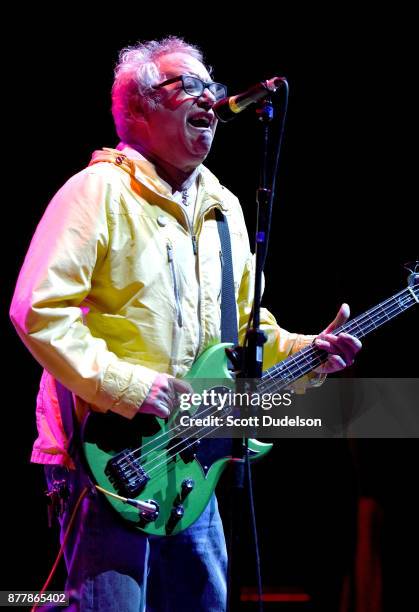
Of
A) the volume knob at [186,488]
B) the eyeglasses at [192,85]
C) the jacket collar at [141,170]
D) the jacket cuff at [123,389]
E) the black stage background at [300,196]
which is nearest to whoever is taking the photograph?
the jacket cuff at [123,389]

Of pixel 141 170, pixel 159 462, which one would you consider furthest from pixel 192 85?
pixel 159 462

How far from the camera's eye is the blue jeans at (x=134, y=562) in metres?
2.14

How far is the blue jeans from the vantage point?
2.14m

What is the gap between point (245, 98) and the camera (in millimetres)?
2131

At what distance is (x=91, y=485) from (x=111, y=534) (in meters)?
0.16

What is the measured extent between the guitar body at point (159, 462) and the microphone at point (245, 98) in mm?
736

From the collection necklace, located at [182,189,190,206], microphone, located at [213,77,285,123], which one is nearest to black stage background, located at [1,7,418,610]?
necklace, located at [182,189,190,206]

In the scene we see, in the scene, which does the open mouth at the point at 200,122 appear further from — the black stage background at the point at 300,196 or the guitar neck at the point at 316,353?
the black stage background at the point at 300,196

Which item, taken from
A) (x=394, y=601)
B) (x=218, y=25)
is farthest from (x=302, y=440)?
(x=218, y=25)

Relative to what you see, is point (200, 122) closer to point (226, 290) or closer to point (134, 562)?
point (226, 290)

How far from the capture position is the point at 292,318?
403cm

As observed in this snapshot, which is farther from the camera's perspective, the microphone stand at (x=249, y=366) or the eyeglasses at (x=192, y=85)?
the eyeglasses at (x=192, y=85)

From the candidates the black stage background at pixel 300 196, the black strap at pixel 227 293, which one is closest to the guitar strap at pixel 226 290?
the black strap at pixel 227 293

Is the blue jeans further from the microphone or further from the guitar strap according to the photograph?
the microphone
